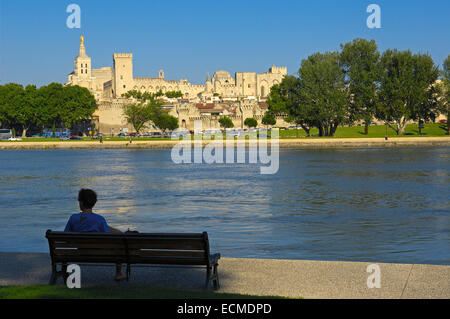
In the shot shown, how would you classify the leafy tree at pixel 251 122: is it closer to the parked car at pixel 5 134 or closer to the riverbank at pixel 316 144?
the riverbank at pixel 316 144

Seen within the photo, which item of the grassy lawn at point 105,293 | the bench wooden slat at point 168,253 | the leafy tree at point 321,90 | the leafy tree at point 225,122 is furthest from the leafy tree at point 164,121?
the grassy lawn at point 105,293

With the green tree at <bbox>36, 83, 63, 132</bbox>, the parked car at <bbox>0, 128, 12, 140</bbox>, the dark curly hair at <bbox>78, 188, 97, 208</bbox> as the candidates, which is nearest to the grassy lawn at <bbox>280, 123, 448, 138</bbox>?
the green tree at <bbox>36, 83, 63, 132</bbox>

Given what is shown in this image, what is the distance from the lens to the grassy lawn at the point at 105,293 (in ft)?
23.7

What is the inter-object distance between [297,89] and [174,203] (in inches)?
2133

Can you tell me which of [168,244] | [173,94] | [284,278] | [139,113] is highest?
[173,94]

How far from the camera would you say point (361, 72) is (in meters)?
75.4

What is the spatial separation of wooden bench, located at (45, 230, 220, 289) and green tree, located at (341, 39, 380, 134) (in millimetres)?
70211

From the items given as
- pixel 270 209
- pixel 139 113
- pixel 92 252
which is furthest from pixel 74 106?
pixel 92 252

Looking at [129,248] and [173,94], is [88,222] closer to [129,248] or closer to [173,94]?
[129,248]

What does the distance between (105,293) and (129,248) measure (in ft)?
A: 2.35

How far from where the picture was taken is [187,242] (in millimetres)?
7672

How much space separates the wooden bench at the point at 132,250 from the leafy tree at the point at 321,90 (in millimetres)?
66573
